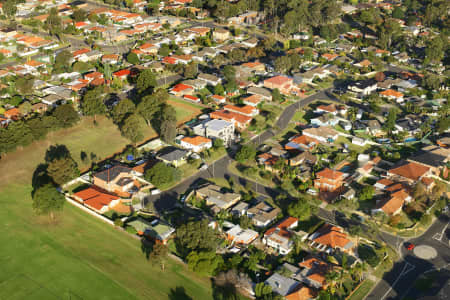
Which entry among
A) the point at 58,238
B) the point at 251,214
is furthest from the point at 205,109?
the point at 58,238

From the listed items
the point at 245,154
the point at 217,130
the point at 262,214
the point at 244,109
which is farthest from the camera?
the point at 244,109

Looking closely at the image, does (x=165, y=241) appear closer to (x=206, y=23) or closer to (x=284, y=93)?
(x=284, y=93)

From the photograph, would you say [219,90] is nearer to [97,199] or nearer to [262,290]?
[97,199]

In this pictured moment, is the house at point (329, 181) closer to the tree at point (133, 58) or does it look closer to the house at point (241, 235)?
the house at point (241, 235)

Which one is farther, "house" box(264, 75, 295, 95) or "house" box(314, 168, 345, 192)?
"house" box(264, 75, 295, 95)

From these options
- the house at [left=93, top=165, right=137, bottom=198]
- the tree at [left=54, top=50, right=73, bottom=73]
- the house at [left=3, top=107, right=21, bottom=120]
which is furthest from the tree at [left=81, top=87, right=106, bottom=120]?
the tree at [left=54, top=50, right=73, bottom=73]

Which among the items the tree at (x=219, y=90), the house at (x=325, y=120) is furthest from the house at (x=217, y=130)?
the house at (x=325, y=120)

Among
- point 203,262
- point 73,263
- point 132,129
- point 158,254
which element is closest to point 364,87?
point 132,129

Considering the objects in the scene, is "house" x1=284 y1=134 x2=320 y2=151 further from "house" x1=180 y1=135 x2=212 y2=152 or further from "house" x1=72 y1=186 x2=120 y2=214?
"house" x1=72 y1=186 x2=120 y2=214
